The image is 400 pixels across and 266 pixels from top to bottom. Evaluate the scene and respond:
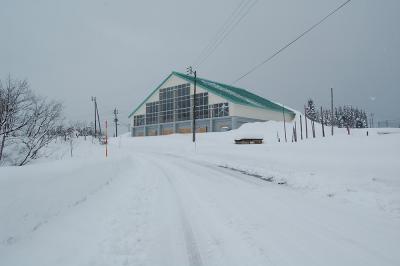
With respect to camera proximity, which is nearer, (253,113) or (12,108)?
(12,108)

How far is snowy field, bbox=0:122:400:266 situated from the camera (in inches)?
138

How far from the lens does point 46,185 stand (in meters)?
5.05

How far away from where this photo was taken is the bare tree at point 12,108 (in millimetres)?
10086

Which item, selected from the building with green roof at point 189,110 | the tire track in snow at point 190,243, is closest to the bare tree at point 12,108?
the tire track in snow at point 190,243

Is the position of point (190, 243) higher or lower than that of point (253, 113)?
lower

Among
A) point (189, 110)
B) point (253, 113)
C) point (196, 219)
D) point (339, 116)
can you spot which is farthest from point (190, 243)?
point (339, 116)

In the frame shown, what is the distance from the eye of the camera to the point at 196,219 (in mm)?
5121

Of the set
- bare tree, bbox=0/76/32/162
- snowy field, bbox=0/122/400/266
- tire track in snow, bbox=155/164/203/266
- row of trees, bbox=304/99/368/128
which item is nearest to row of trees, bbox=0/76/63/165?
bare tree, bbox=0/76/32/162

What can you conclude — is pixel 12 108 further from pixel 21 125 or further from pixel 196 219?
pixel 196 219

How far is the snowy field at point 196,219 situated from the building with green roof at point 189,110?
123 ft

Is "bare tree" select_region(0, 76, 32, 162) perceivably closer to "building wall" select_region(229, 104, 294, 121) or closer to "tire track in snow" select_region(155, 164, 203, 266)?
"tire track in snow" select_region(155, 164, 203, 266)

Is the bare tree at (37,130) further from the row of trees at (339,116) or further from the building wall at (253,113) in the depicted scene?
the row of trees at (339,116)

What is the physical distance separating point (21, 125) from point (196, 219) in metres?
9.76

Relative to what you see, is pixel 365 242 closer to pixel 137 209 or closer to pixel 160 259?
pixel 160 259
